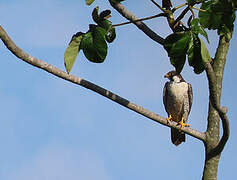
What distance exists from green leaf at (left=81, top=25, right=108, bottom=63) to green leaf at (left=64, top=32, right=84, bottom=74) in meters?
0.08

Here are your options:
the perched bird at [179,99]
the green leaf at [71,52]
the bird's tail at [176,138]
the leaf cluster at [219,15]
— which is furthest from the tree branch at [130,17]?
the perched bird at [179,99]

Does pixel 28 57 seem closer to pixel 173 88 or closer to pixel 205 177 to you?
pixel 205 177

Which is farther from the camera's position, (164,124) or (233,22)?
(164,124)

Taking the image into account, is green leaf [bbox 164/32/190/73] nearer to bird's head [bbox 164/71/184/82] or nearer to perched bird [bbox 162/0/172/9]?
perched bird [bbox 162/0/172/9]

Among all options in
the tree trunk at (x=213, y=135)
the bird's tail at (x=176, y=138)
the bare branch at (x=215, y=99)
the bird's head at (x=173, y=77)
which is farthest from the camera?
the bird's head at (x=173, y=77)

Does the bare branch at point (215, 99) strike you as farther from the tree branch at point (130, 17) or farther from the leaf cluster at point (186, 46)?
the leaf cluster at point (186, 46)

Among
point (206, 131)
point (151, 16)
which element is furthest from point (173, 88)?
point (151, 16)

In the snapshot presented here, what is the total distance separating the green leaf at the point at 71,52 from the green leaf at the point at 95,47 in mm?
84

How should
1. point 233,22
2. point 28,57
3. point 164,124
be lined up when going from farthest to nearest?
point 164,124 → point 28,57 → point 233,22

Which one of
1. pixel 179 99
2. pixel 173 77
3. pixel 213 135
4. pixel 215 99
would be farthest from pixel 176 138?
pixel 215 99

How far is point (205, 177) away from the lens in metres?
4.38

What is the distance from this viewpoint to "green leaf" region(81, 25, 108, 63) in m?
3.24

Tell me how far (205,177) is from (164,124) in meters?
0.70

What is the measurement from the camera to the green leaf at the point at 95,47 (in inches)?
128
